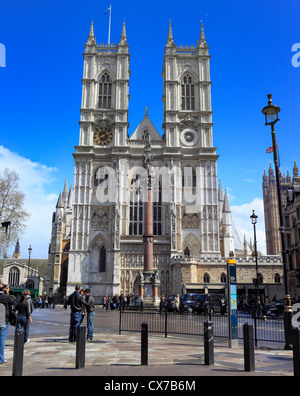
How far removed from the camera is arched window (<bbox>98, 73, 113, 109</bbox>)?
175 ft

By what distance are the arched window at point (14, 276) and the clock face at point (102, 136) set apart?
4518 cm

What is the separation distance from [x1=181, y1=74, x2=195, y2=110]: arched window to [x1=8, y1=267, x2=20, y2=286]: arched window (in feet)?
176

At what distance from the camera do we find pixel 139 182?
50.1 meters

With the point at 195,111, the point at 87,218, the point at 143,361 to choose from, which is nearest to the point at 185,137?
→ the point at 195,111

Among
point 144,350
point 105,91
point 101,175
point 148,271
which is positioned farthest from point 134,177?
point 144,350

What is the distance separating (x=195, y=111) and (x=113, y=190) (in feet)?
52.1

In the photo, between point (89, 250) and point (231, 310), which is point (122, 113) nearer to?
point (89, 250)

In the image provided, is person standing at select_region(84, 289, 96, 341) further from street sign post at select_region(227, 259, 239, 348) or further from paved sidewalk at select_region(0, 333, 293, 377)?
street sign post at select_region(227, 259, 239, 348)

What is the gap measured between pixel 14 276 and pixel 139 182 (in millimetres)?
47253

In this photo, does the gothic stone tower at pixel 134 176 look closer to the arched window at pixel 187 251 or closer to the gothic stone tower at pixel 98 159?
the gothic stone tower at pixel 98 159

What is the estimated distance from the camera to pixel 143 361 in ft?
26.6

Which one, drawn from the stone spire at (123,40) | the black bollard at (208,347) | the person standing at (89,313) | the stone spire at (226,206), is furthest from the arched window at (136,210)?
the black bollard at (208,347)

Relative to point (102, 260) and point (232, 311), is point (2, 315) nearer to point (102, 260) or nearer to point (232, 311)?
point (232, 311)

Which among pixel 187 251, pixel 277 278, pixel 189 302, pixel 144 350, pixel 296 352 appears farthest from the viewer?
pixel 187 251
